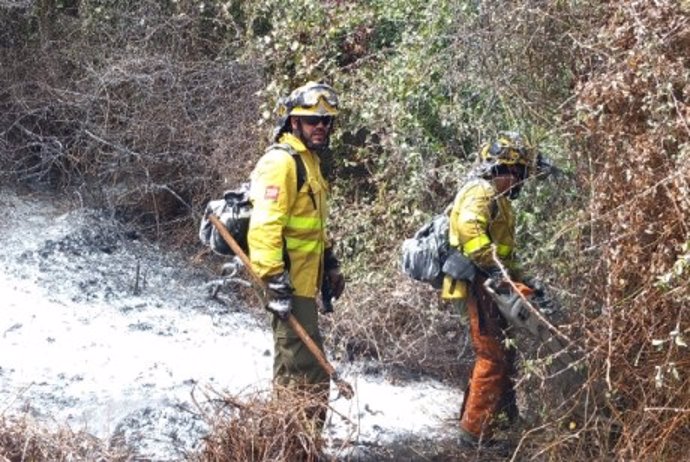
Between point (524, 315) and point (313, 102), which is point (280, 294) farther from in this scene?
point (524, 315)

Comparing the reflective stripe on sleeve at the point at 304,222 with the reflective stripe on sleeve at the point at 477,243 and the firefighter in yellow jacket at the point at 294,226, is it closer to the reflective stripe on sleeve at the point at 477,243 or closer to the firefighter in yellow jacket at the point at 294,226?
the firefighter in yellow jacket at the point at 294,226

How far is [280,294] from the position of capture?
5.26m

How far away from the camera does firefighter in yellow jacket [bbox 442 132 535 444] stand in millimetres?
5680

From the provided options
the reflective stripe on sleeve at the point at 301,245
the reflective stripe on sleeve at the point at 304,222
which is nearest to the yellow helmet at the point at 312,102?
the reflective stripe on sleeve at the point at 304,222

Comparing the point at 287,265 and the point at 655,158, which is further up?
the point at 655,158

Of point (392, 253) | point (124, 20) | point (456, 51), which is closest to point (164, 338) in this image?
point (392, 253)

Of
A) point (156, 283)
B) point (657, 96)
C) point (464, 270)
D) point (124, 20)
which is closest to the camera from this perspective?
point (657, 96)

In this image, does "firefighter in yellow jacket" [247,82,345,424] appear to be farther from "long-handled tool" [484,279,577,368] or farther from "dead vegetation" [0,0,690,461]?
"long-handled tool" [484,279,577,368]

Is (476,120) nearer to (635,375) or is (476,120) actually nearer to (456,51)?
(456,51)

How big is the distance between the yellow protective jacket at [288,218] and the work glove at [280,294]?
0.14 ft

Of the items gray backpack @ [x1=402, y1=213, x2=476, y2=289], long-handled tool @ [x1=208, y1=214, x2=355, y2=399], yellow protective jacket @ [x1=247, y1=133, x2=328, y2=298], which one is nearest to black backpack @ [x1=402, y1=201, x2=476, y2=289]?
gray backpack @ [x1=402, y1=213, x2=476, y2=289]

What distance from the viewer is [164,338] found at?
728cm

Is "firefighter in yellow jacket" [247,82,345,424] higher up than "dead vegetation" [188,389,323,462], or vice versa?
"firefighter in yellow jacket" [247,82,345,424]

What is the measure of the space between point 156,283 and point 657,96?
4785 mm
